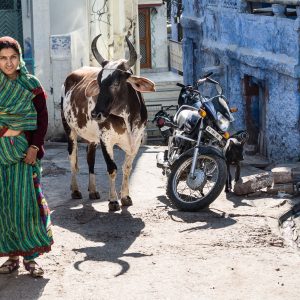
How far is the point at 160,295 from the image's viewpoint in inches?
289

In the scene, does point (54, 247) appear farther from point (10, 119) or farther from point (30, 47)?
point (30, 47)

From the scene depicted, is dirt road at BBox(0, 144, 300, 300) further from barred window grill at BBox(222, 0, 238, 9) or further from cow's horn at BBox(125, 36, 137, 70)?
barred window grill at BBox(222, 0, 238, 9)

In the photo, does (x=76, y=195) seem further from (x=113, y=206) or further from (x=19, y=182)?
(x=19, y=182)

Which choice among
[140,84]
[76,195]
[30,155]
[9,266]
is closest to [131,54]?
[140,84]

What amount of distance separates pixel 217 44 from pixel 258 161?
411 centimetres

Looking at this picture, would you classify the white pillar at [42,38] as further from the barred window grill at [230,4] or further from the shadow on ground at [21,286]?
the shadow on ground at [21,286]

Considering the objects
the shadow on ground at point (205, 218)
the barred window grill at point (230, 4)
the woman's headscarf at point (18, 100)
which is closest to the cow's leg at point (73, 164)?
the shadow on ground at point (205, 218)

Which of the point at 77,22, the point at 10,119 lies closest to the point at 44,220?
the point at 10,119

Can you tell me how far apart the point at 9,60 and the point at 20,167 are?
852 millimetres

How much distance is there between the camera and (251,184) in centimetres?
1094

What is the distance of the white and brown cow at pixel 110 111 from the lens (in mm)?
10180

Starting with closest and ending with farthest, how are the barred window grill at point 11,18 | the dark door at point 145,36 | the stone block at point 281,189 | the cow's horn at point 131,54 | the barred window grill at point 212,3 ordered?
the cow's horn at point 131,54
the stone block at point 281,189
the barred window grill at point 11,18
the barred window grill at point 212,3
the dark door at point 145,36

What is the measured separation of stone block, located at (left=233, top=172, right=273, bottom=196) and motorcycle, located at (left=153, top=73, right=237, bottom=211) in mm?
330

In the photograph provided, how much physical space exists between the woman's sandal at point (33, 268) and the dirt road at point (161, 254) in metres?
0.07
